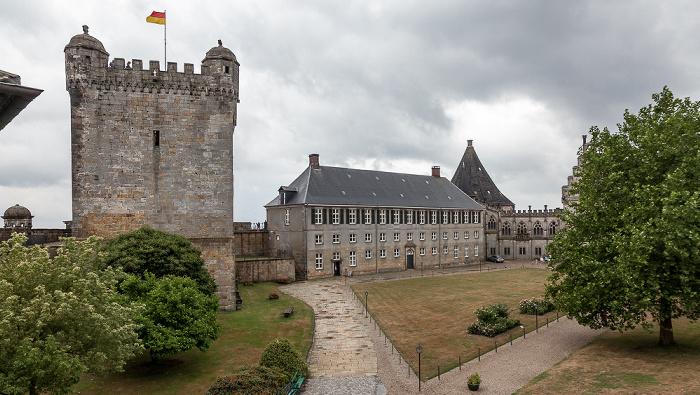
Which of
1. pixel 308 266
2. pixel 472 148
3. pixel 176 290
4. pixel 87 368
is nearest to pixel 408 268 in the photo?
pixel 308 266

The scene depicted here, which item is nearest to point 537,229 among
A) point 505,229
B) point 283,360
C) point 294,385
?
point 505,229

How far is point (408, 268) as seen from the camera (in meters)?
56.3

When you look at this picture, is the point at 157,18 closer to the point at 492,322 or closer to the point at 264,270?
the point at 264,270

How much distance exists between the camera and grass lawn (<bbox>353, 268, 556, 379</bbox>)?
22.0m

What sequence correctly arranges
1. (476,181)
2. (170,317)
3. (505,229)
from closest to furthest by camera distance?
(170,317), (505,229), (476,181)

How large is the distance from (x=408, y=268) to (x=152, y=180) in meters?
36.4

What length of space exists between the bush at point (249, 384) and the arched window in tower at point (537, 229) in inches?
Answer: 2511

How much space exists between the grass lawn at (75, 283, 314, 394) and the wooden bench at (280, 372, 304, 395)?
3.42 meters

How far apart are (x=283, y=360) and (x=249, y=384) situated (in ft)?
10.2

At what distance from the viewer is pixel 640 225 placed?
18.4 m

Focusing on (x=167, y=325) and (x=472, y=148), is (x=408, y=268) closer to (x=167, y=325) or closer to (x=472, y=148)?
(x=472, y=148)

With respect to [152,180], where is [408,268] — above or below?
below

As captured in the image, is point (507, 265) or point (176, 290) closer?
point (176, 290)

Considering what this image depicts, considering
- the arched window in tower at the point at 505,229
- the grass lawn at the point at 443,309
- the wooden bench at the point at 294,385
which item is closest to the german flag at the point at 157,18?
the wooden bench at the point at 294,385
